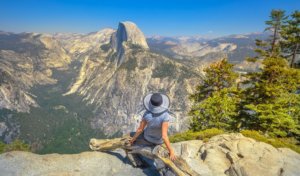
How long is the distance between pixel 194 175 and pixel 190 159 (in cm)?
446

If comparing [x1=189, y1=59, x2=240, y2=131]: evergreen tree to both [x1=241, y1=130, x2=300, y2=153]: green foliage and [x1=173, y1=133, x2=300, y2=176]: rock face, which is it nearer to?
[x1=241, y1=130, x2=300, y2=153]: green foliage

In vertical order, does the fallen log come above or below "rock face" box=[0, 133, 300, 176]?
above

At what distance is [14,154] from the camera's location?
1215cm

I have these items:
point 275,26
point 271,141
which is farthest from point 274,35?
point 271,141

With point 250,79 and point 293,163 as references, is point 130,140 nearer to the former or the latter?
point 293,163

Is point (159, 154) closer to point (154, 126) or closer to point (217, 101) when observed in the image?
point (154, 126)

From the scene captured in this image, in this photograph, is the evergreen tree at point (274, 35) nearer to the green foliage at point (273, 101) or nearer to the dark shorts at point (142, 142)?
the green foliage at point (273, 101)

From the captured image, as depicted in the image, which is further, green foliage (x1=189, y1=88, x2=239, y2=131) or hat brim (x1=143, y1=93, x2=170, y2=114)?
green foliage (x1=189, y1=88, x2=239, y2=131)

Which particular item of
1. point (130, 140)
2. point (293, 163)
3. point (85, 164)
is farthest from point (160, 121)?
point (293, 163)

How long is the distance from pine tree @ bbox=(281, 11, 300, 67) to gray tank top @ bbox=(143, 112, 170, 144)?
31150mm

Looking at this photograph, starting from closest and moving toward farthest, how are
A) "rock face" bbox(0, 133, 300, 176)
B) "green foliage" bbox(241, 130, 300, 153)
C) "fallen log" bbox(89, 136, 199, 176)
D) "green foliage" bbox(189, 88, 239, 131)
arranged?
"fallen log" bbox(89, 136, 199, 176) → "rock face" bbox(0, 133, 300, 176) → "green foliage" bbox(241, 130, 300, 153) → "green foliage" bbox(189, 88, 239, 131)

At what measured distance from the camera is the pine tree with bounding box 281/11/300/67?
34344 mm

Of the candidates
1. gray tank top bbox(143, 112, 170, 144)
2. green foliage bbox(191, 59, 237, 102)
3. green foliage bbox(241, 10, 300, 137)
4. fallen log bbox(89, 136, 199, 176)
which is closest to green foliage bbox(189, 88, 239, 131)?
green foliage bbox(241, 10, 300, 137)

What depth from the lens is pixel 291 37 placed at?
34.9 metres
